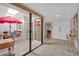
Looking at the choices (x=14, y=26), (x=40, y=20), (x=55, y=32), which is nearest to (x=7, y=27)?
(x=14, y=26)

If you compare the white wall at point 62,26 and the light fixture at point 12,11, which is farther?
the white wall at point 62,26

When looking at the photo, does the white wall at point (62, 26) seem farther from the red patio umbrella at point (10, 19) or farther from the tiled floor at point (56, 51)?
the red patio umbrella at point (10, 19)

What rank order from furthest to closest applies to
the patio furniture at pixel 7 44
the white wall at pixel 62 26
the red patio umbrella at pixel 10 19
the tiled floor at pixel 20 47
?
the white wall at pixel 62 26 → the tiled floor at pixel 20 47 → the red patio umbrella at pixel 10 19 → the patio furniture at pixel 7 44

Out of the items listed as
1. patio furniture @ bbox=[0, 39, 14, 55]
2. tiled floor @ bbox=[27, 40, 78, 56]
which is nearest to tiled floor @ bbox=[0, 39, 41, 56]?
patio furniture @ bbox=[0, 39, 14, 55]

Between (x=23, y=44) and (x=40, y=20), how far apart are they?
2147 mm

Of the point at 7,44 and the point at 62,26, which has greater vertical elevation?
the point at 62,26

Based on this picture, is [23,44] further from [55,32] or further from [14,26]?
[55,32]

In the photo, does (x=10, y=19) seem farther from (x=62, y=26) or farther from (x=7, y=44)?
(x=62, y=26)

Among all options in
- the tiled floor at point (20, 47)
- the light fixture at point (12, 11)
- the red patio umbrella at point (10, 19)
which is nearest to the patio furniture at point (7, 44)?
the tiled floor at point (20, 47)

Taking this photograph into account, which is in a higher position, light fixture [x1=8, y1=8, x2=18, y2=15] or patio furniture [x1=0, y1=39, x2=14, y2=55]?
light fixture [x1=8, y1=8, x2=18, y2=15]

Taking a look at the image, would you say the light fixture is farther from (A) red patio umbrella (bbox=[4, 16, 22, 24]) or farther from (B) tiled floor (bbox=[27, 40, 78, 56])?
(B) tiled floor (bbox=[27, 40, 78, 56])

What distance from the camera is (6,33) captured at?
390 centimetres

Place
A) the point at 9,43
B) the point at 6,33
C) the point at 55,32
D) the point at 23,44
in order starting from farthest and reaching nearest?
1. the point at 55,32
2. the point at 23,44
3. the point at 6,33
4. the point at 9,43

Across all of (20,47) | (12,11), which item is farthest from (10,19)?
(20,47)
